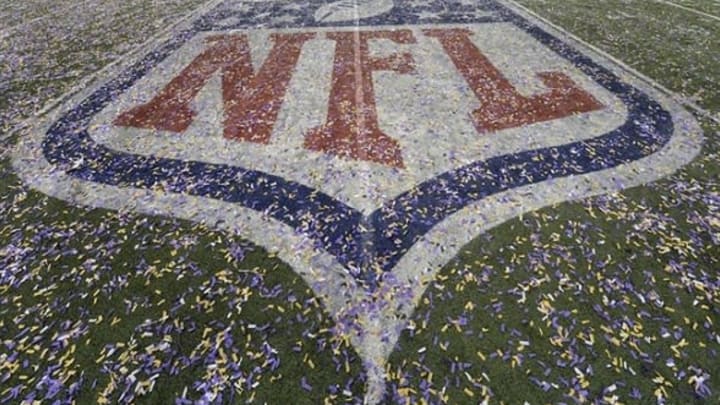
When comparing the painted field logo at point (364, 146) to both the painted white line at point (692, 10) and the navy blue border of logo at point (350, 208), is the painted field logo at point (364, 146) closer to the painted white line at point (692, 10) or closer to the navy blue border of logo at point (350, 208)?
the navy blue border of logo at point (350, 208)

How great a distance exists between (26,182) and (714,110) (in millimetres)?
13092

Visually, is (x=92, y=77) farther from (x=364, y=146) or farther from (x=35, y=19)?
(x=35, y=19)

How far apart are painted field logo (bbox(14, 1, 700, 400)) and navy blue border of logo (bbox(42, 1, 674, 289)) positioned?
3 cm

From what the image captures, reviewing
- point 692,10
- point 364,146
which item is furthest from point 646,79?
point 692,10

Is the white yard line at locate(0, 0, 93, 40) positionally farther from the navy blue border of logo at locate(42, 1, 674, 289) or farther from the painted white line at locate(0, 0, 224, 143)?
the navy blue border of logo at locate(42, 1, 674, 289)

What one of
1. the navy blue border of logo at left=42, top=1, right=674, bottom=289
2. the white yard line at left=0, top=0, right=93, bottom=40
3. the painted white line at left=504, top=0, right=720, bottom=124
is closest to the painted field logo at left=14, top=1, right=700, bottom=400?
the navy blue border of logo at left=42, top=1, right=674, bottom=289

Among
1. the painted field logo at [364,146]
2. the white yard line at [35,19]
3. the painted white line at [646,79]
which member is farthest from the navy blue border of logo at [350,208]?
the white yard line at [35,19]

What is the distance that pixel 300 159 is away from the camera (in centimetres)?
741

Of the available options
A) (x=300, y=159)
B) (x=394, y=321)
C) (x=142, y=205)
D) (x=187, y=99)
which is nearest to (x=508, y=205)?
(x=394, y=321)

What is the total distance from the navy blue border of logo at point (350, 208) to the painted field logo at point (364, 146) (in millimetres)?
29

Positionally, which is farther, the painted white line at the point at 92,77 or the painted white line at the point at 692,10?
the painted white line at the point at 692,10

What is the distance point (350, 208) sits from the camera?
628 centimetres

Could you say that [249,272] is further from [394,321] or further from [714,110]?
[714,110]

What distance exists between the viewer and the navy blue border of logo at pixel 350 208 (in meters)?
5.74
